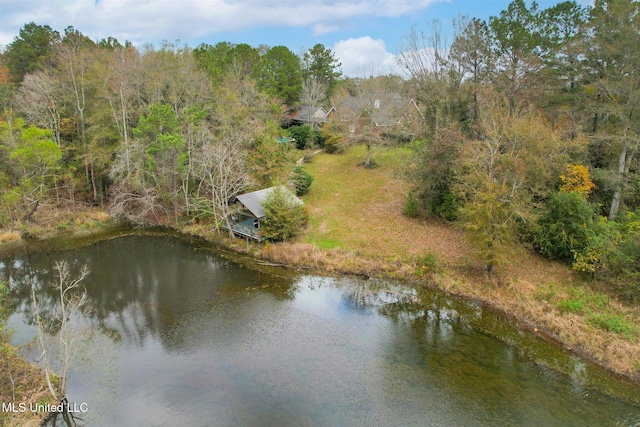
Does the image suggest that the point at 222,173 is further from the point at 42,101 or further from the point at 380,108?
the point at 380,108

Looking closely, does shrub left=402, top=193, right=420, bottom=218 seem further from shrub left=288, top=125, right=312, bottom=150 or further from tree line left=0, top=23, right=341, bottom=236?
shrub left=288, top=125, right=312, bottom=150

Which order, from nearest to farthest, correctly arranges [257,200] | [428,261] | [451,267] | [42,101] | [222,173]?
[428,261]
[451,267]
[222,173]
[257,200]
[42,101]

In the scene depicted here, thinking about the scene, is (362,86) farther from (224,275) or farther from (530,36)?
(224,275)

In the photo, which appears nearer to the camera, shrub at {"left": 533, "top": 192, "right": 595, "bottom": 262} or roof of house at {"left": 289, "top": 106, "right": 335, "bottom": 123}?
shrub at {"left": 533, "top": 192, "right": 595, "bottom": 262}

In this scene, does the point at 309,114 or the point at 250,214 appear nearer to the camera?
the point at 250,214

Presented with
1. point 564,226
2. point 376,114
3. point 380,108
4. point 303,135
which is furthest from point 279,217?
point 303,135

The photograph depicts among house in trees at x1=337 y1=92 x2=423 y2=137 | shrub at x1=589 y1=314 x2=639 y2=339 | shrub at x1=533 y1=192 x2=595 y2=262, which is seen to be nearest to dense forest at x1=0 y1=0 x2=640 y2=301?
shrub at x1=533 y1=192 x2=595 y2=262
